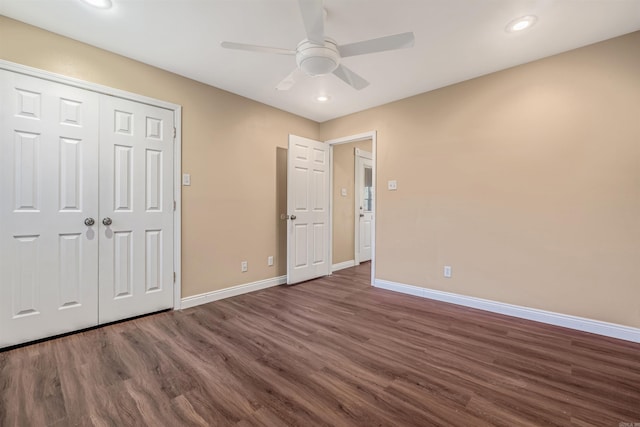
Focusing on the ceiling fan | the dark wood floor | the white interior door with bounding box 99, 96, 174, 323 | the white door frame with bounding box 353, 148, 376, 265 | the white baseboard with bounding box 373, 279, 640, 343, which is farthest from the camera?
the white door frame with bounding box 353, 148, 376, 265

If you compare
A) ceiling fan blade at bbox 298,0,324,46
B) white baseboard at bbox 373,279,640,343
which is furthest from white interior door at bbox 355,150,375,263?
ceiling fan blade at bbox 298,0,324,46

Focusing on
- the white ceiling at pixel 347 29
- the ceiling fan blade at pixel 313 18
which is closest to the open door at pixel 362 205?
the white ceiling at pixel 347 29

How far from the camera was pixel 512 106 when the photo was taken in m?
2.75

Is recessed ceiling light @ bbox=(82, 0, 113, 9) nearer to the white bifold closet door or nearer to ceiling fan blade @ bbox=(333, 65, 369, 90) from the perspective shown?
the white bifold closet door

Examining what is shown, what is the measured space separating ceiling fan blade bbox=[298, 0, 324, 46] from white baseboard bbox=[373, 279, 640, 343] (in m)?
2.92

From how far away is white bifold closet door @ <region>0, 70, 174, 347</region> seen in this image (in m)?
2.08

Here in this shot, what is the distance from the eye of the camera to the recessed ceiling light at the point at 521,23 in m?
2.02

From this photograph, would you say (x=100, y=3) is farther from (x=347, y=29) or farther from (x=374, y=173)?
(x=374, y=173)

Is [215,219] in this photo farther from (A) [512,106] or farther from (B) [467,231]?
(A) [512,106]

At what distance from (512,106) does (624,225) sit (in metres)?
1.41

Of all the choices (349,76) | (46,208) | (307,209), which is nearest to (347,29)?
(349,76)

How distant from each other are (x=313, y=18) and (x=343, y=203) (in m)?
3.63

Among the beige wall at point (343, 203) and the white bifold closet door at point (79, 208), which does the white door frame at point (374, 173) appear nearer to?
the beige wall at point (343, 203)

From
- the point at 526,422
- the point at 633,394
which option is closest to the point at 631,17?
the point at 633,394
